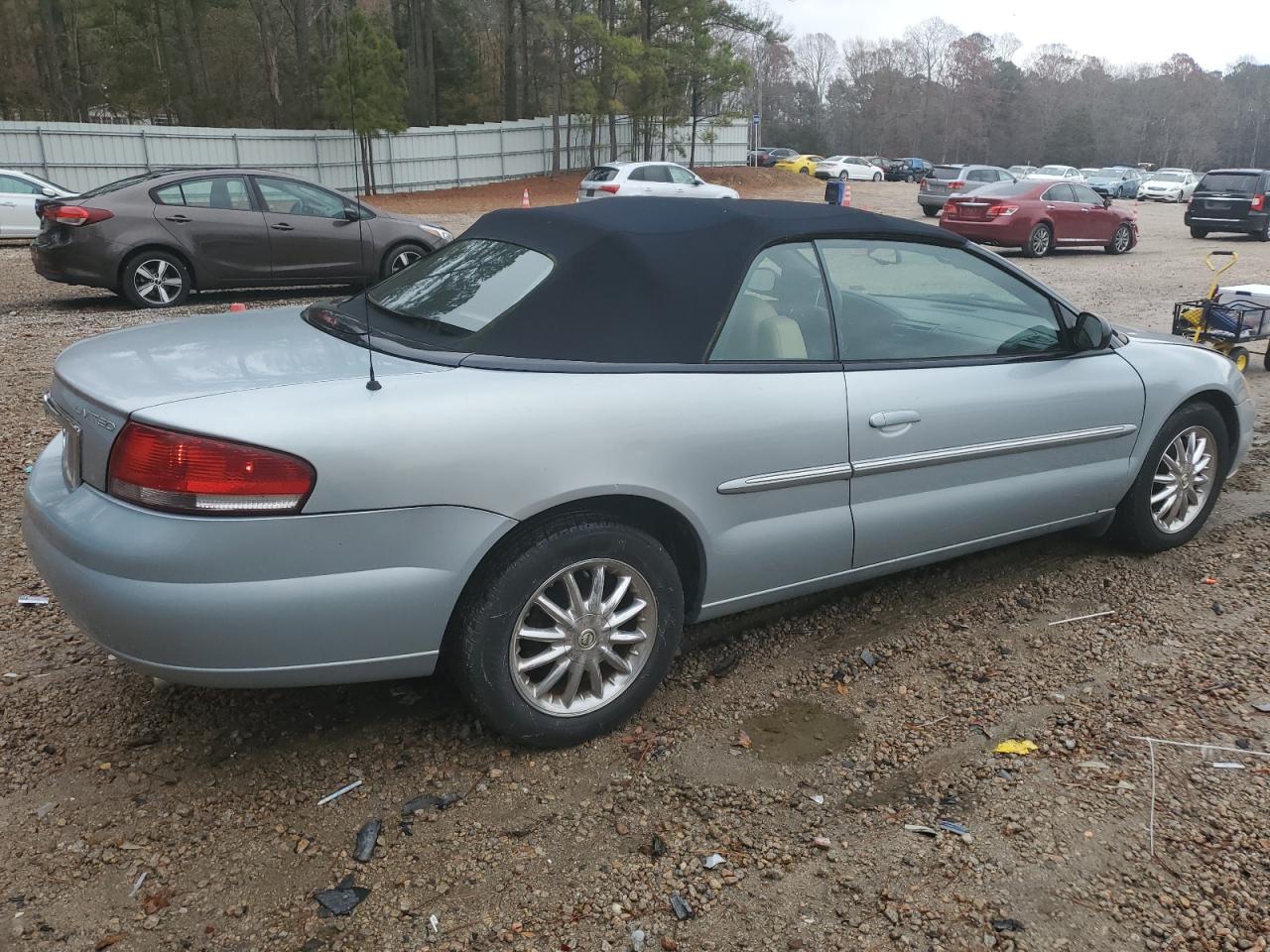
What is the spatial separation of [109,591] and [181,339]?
3.29 ft

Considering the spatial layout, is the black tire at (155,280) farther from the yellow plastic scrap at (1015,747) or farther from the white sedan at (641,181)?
the white sedan at (641,181)

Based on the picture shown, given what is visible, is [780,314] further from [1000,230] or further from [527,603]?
[1000,230]

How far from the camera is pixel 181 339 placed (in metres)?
3.25

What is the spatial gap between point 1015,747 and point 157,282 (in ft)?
33.9

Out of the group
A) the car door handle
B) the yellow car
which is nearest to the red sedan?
the car door handle

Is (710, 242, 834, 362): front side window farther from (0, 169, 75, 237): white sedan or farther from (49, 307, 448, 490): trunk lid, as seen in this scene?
(0, 169, 75, 237): white sedan

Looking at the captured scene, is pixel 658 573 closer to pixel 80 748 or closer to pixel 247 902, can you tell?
pixel 247 902

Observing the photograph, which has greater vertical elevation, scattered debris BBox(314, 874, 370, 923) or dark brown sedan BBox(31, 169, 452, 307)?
dark brown sedan BBox(31, 169, 452, 307)

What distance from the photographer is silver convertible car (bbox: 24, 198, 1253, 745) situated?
2.55m

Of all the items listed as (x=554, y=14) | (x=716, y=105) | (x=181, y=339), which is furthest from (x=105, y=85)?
(x=181, y=339)

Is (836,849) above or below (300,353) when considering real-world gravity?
below

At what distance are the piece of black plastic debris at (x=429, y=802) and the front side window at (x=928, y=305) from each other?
6.28ft

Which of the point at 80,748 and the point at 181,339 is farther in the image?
the point at 181,339

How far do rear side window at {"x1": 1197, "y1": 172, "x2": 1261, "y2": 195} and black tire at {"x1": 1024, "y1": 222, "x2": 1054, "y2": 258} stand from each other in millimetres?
7521
